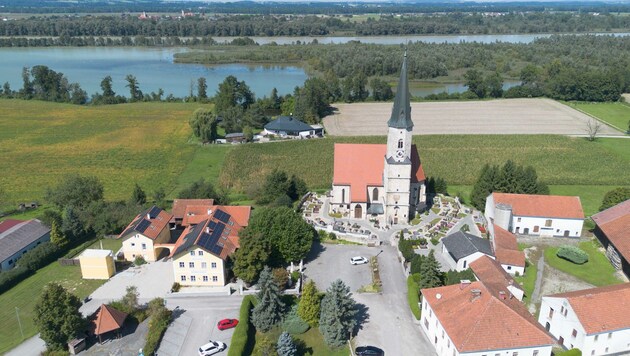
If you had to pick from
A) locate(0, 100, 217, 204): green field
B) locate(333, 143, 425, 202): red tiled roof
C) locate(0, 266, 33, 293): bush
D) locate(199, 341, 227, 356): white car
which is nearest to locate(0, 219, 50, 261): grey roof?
locate(0, 266, 33, 293): bush

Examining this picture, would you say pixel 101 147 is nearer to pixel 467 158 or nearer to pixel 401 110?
pixel 401 110

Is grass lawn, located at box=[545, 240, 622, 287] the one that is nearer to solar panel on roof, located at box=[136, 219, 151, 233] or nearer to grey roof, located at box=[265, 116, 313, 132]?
solar panel on roof, located at box=[136, 219, 151, 233]


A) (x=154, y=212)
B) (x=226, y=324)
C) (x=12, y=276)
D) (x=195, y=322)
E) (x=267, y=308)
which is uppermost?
(x=154, y=212)

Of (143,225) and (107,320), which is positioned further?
(143,225)

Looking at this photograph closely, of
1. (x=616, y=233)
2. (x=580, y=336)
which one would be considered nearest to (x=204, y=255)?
(x=580, y=336)

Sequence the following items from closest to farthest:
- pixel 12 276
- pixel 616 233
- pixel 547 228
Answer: pixel 12 276, pixel 616 233, pixel 547 228

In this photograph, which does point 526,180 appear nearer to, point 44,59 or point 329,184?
point 329,184
